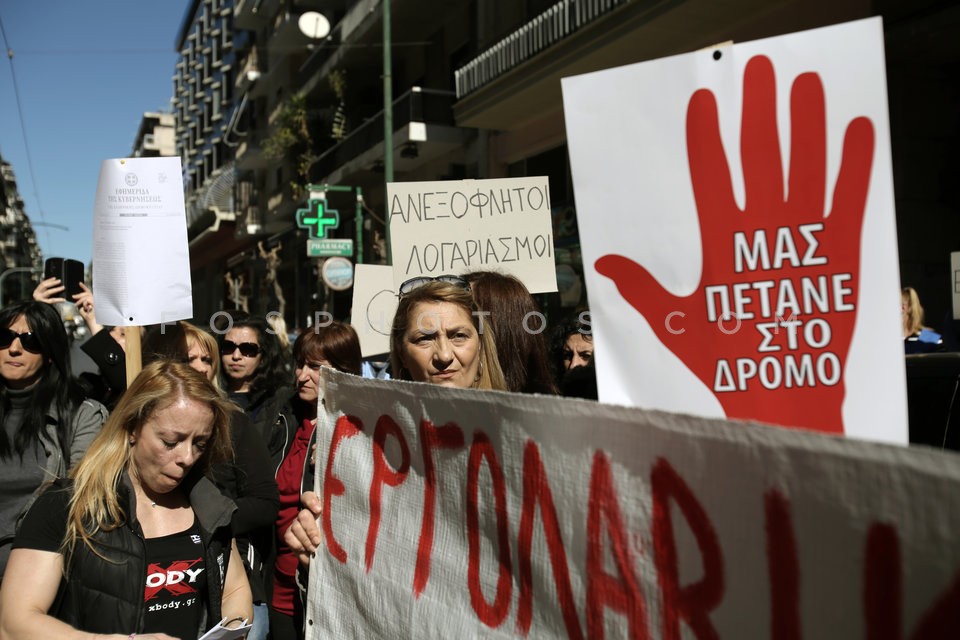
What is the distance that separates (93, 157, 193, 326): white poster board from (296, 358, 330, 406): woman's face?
1.84 feet

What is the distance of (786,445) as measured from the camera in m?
1.11

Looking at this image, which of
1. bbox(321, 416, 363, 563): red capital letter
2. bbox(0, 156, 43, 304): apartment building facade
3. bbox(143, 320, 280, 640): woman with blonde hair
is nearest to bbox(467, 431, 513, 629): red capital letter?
bbox(321, 416, 363, 563): red capital letter

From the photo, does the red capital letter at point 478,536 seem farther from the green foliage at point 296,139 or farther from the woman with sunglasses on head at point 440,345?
the green foliage at point 296,139

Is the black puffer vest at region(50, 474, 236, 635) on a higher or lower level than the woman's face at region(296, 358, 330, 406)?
lower

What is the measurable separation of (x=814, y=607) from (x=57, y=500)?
1.76 meters

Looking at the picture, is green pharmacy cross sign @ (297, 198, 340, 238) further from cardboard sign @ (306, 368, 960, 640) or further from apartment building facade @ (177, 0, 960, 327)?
cardboard sign @ (306, 368, 960, 640)

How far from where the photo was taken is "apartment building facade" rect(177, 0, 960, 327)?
7.62 meters

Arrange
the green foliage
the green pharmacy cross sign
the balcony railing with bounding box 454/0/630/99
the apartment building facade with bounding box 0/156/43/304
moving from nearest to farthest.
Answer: the balcony railing with bounding box 454/0/630/99
the green pharmacy cross sign
the green foliage
the apartment building facade with bounding box 0/156/43/304

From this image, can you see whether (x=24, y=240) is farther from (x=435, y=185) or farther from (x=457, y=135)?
(x=435, y=185)

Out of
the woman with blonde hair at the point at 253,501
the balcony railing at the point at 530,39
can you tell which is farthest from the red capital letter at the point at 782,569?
the balcony railing at the point at 530,39

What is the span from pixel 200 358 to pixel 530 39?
29.7 feet

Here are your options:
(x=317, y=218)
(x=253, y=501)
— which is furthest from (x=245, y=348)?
(x=317, y=218)

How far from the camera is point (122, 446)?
2.20m

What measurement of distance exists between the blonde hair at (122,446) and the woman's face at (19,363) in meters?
1.07
